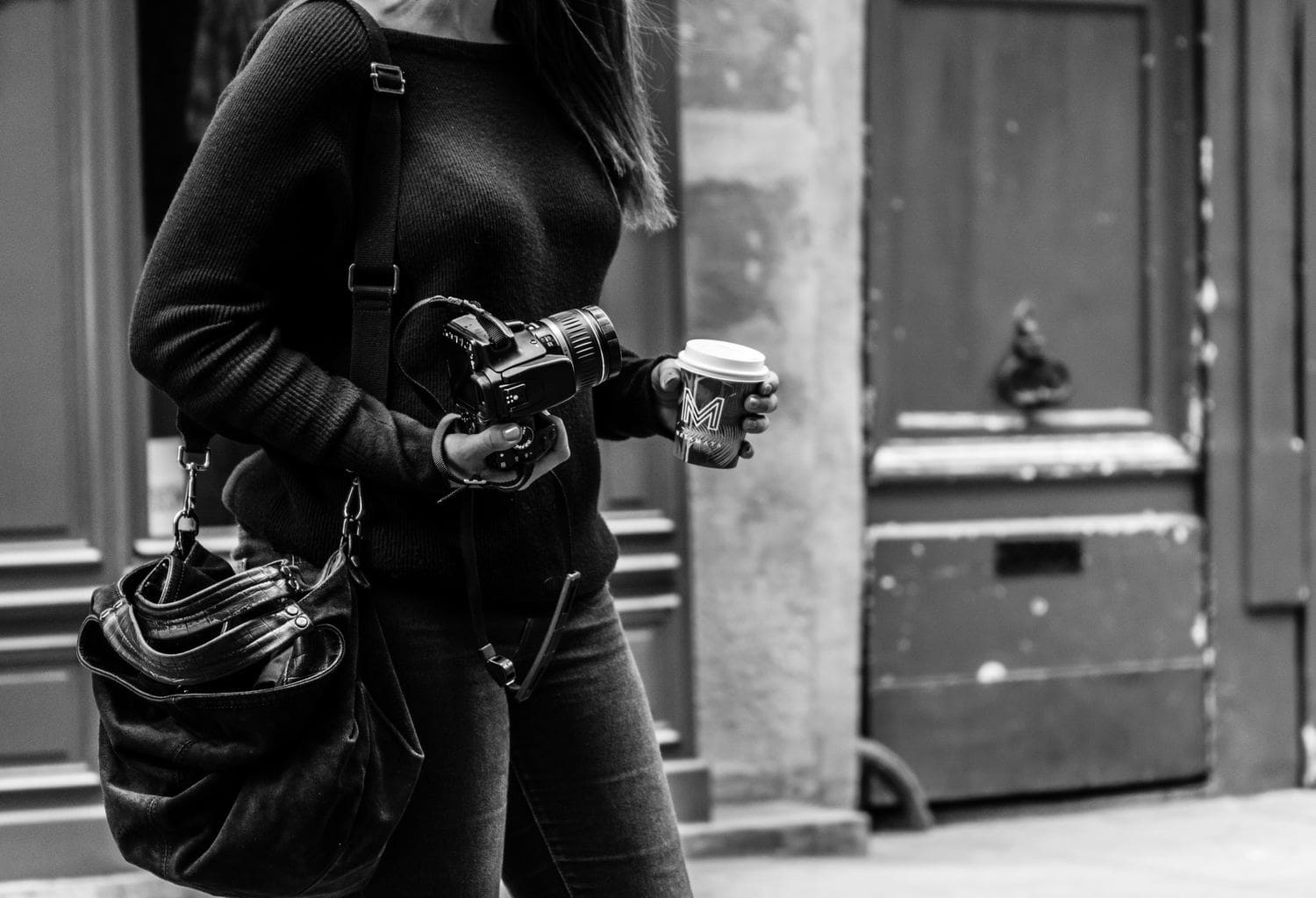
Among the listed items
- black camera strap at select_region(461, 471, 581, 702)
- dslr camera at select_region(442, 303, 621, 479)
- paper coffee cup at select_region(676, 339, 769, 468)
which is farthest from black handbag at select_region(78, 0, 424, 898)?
paper coffee cup at select_region(676, 339, 769, 468)

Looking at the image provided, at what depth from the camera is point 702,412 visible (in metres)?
1.91

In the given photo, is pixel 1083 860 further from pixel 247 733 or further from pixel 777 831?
pixel 247 733

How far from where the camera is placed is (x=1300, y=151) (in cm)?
510

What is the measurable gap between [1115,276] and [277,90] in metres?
3.91

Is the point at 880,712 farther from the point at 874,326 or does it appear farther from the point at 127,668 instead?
the point at 127,668

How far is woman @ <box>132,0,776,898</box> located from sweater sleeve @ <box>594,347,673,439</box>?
0.6 inches

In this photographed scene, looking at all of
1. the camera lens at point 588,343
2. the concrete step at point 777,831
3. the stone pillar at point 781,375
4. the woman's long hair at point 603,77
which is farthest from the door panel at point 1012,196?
the camera lens at point 588,343

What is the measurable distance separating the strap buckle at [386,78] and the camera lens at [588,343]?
31cm

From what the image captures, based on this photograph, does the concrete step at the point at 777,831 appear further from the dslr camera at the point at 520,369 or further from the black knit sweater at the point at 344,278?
the dslr camera at the point at 520,369

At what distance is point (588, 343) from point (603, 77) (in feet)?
1.70

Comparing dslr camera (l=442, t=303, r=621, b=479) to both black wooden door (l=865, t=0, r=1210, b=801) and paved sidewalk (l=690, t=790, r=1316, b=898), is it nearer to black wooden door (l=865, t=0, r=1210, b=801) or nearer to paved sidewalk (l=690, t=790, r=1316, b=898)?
paved sidewalk (l=690, t=790, r=1316, b=898)

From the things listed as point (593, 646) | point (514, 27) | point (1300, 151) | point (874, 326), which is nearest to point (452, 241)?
point (514, 27)

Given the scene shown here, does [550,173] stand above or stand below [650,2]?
below

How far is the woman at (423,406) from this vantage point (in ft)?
5.46
